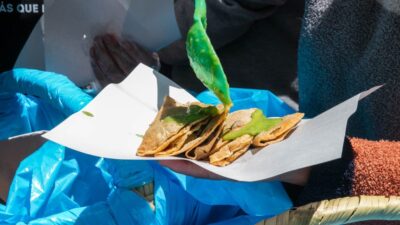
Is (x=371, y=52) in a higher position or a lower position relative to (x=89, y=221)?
higher

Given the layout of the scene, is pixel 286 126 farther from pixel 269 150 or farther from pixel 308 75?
pixel 308 75

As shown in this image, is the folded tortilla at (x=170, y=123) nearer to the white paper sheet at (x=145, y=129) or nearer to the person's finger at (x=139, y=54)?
the white paper sheet at (x=145, y=129)

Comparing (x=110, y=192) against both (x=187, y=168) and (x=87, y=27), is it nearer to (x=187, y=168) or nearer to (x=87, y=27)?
(x=187, y=168)

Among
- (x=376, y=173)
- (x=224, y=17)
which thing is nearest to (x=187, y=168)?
(x=376, y=173)

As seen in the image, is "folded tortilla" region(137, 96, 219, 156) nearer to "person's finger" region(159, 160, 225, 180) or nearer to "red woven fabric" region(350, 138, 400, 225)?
"person's finger" region(159, 160, 225, 180)

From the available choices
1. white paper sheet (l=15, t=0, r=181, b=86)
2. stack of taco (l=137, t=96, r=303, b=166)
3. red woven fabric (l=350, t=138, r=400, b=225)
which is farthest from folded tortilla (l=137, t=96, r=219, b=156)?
white paper sheet (l=15, t=0, r=181, b=86)

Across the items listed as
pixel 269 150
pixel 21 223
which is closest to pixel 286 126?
pixel 269 150

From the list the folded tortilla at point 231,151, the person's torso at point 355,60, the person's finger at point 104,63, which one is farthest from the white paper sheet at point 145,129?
the person's finger at point 104,63

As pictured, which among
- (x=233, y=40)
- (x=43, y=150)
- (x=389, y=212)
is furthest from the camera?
(x=233, y=40)
